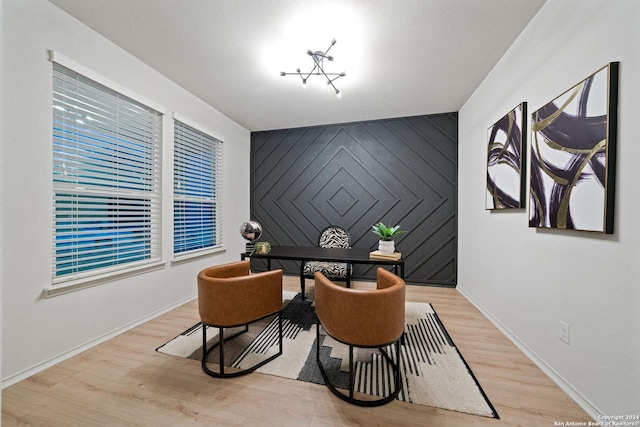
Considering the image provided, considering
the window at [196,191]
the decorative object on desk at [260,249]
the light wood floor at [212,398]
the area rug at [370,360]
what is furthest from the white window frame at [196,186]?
the light wood floor at [212,398]

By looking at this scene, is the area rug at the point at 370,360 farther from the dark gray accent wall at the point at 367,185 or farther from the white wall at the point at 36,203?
the dark gray accent wall at the point at 367,185

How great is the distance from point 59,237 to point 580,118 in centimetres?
361

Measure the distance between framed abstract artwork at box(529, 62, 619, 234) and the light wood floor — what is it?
107 cm

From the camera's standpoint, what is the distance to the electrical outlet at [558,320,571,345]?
5.21ft

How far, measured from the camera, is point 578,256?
1.54 m

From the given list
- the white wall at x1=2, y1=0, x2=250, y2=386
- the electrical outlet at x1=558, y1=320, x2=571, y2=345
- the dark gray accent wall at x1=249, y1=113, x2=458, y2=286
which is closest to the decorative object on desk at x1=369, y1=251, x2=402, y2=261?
the electrical outlet at x1=558, y1=320, x2=571, y2=345

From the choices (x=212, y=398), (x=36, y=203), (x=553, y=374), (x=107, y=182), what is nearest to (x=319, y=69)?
(x=107, y=182)

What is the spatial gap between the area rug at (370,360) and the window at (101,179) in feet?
3.14

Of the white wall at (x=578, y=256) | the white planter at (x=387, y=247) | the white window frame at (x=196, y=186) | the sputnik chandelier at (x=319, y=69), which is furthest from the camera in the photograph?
the white window frame at (x=196, y=186)

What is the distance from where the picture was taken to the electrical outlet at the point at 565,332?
5.21 feet

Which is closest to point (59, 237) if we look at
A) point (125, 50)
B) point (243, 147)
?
point (125, 50)

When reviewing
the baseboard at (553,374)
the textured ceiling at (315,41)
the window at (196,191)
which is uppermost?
the textured ceiling at (315,41)

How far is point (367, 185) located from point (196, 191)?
246 cm

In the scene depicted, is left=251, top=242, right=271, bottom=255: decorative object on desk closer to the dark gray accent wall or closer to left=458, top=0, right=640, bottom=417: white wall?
the dark gray accent wall
